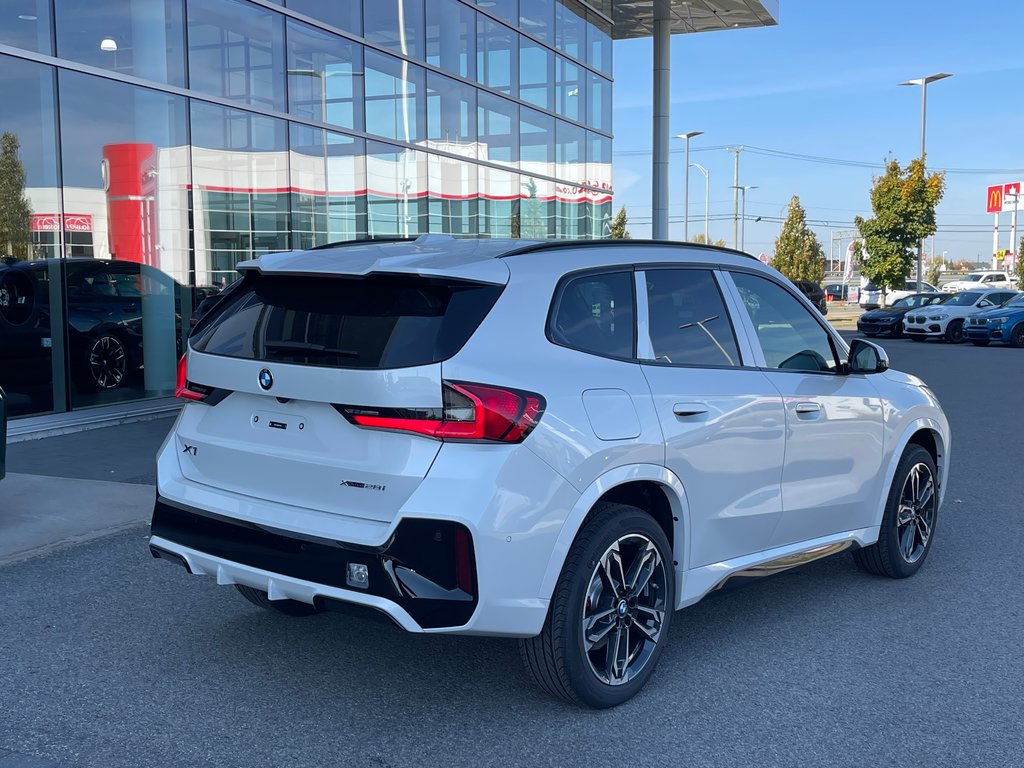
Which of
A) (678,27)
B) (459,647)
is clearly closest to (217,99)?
(459,647)

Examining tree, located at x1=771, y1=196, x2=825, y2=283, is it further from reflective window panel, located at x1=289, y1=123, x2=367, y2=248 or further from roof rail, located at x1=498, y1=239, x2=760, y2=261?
roof rail, located at x1=498, y1=239, x2=760, y2=261

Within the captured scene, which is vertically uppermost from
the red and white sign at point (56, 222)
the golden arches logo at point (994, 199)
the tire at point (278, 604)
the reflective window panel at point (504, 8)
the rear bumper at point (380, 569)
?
the golden arches logo at point (994, 199)

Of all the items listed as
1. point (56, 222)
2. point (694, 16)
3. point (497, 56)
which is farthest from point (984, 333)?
point (56, 222)

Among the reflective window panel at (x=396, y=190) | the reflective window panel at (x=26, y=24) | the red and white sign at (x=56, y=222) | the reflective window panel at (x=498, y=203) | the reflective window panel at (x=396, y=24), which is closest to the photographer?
the reflective window panel at (x=26, y=24)

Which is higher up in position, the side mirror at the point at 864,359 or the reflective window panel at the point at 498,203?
the reflective window panel at the point at 498,203

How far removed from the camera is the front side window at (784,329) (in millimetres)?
4906

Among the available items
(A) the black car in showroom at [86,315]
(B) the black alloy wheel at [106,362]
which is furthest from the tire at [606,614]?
(B) the black alloy wheel at [106,362]

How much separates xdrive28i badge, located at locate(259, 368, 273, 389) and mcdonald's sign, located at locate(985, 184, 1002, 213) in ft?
342

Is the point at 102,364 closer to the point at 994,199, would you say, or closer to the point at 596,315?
the point at 596,315

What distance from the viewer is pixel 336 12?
1493 centimetres

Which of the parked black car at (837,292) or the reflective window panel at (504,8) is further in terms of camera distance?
the parked black car at (837,292)

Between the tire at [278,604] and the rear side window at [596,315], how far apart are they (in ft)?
5.89

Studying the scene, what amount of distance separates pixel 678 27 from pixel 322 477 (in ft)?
81.1

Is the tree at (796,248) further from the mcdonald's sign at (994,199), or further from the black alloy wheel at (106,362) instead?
the black alloy wheel at (106,362)
